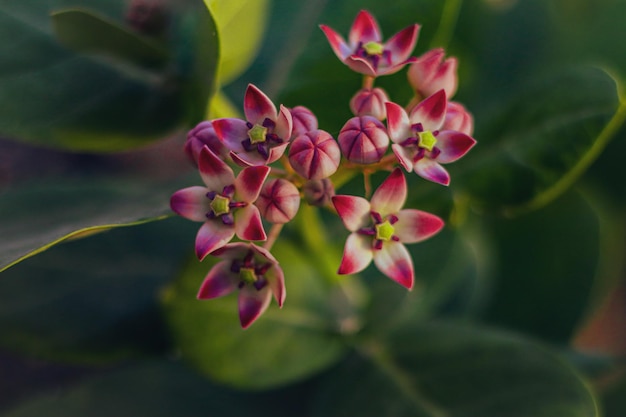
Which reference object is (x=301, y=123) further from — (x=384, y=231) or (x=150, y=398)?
(x=150, y=398)

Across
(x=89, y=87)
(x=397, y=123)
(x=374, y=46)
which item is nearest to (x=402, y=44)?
(x=374, y=46)

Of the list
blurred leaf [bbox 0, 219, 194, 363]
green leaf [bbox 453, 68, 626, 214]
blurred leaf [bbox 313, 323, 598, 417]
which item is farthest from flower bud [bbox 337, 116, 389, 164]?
blurred leaf [bbox 0, 219, 194, 363]

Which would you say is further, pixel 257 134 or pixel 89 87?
pixel 89 87

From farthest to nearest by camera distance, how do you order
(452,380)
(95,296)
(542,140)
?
(95,296), (452,380), (542,140)

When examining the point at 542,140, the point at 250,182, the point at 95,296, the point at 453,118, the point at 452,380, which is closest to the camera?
the point at 250,182

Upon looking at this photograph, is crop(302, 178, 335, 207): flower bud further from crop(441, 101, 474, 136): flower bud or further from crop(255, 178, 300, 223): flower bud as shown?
crop(441, 101, 474, 136): flower bud

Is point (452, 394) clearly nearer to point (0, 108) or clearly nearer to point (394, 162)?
point (394, 162)
